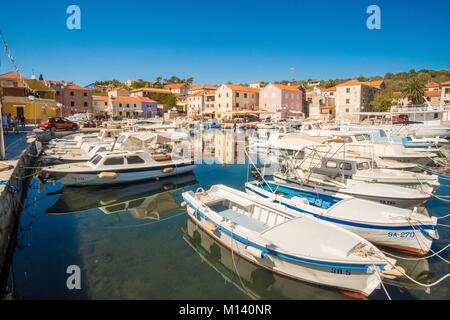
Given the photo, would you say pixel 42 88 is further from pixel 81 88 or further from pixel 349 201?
pixel 349 201

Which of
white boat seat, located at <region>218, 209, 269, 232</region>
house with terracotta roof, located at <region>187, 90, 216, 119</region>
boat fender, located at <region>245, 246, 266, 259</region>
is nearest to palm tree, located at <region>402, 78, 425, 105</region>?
house with terracotta roof, located at <region>187, 90, 216, 119</region>

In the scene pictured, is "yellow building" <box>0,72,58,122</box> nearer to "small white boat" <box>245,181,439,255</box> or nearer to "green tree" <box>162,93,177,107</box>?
"green tree" <box>162,93,177,107</box>

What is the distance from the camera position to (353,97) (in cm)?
6344

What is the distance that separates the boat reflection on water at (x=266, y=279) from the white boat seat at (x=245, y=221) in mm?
950

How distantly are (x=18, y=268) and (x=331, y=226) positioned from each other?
889 cm

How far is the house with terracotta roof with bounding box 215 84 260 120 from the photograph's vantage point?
6625 cm

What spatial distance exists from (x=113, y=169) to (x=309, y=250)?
11837 millimetres

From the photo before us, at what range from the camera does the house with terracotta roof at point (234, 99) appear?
66250 millimetres

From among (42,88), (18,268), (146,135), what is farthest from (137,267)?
(42,88)

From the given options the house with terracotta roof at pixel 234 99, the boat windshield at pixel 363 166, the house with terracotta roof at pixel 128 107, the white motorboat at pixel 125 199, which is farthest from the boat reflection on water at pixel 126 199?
the house with terracotta roof at pixel 128 107

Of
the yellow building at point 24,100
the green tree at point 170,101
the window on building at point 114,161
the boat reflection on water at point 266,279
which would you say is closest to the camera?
the boat reflection on water at point 266,279

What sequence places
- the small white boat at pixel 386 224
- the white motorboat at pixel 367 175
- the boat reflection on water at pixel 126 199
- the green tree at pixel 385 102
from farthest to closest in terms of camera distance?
1. the green tree at pixel 385 102
2. the boat reflection on water at pixel 126 199
3. the white motorboat at pixel 367 175
4. the small white boat at pixel 386 224

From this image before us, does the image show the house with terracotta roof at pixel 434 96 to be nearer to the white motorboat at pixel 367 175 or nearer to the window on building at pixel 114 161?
the white motorboat at pixel 367 175

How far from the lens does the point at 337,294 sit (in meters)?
6.38
